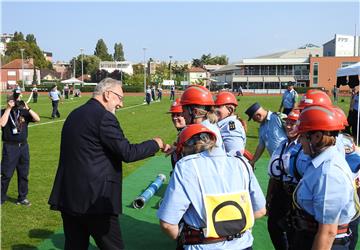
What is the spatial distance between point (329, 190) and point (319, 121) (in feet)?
1.55

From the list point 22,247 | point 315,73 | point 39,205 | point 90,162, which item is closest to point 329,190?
point 90,162

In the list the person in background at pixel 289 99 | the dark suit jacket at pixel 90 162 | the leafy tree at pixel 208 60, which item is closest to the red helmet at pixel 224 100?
the dark suit jacket at pixel 90 162

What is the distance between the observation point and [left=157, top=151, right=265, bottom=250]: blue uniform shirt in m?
2.82

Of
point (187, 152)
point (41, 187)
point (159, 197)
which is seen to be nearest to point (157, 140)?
point (187, 152)

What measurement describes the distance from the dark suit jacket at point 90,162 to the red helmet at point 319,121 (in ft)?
5.14

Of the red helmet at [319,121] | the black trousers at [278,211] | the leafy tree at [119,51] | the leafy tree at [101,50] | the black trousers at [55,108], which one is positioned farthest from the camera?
the leafy tree at [119,51]

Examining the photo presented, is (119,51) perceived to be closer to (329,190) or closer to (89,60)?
(89,60)

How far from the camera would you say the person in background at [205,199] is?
283 centimetres

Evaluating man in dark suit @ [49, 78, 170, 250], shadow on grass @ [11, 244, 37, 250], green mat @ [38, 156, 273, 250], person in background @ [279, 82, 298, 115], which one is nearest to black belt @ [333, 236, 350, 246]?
man in dark suit @ [49, 78, 170, 250]

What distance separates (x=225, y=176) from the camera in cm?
289

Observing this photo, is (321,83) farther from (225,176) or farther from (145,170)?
(225,176)

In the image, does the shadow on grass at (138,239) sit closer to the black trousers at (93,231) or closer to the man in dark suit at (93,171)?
the black trousers at (93,231)

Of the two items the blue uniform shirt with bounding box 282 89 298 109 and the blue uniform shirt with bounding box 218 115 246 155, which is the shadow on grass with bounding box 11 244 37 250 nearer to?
the blue uniform shirt with bounding box 218 115 246 155

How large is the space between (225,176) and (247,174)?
22 cm
